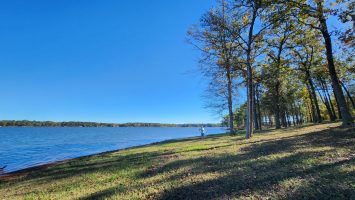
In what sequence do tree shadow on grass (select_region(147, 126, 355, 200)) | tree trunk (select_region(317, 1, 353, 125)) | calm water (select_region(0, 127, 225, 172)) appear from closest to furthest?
1. tree shadow on grass (select_region(147, 126, 355, 200))
2. tree trunk (select_region(317, 1, 353, 125))
3. calm water (select_region(0, 127, 225, 172))

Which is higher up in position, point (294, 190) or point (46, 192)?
point (294, 190)

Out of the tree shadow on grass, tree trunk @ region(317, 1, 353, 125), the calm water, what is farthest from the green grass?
the calm water

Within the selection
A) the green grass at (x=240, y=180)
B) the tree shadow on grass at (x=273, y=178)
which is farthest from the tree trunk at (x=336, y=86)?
the tree shadow on grass at (x=273, y=178)

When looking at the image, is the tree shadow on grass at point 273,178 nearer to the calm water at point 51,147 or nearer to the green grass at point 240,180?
the green grass at point 240,180

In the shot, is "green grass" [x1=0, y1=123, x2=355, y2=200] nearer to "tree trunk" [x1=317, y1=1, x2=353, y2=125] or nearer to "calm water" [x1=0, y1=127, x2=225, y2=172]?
"tree trunk" [x1=317, y1=1, x2=353, y2=125]

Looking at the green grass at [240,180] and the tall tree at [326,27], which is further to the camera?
the tall tree at [326,27]

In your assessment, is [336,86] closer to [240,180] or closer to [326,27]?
[326,27]

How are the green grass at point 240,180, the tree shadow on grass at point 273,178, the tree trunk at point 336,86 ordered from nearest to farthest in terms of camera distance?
the tree shadow on grass at point 273,178, the green grass at point 240,180, the tree trunk at point 336,86

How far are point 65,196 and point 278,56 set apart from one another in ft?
87.4

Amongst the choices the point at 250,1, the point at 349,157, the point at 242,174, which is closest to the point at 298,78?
the point at 250,1

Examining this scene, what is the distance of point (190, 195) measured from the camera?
5590 mm

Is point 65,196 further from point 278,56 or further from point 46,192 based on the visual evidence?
point 278,56

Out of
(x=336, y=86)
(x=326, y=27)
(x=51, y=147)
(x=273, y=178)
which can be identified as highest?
(x=326, y=27)

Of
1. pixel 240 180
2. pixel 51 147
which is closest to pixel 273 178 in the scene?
pixel 240 180
